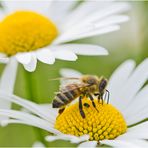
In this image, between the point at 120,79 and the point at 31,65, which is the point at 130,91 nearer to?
the point at 120,79

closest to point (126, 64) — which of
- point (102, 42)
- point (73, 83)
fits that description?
point (73, 83)

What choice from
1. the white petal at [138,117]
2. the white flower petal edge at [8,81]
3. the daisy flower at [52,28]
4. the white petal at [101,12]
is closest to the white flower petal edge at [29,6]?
the daisy flower at [52,28]

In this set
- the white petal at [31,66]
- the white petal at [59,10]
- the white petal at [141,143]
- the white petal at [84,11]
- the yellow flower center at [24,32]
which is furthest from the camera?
the white petal at [59,10]

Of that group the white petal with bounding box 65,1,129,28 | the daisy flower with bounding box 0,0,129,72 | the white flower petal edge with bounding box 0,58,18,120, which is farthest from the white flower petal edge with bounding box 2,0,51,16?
the white flower petal edge with bounding box 0,58,18,120

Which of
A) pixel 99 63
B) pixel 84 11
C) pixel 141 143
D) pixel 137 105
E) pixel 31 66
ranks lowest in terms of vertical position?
pixel 141 143

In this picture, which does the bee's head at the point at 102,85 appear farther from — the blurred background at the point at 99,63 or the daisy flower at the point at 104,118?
the blurred background at the point at 99,63

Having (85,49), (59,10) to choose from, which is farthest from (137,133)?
(59,10)
